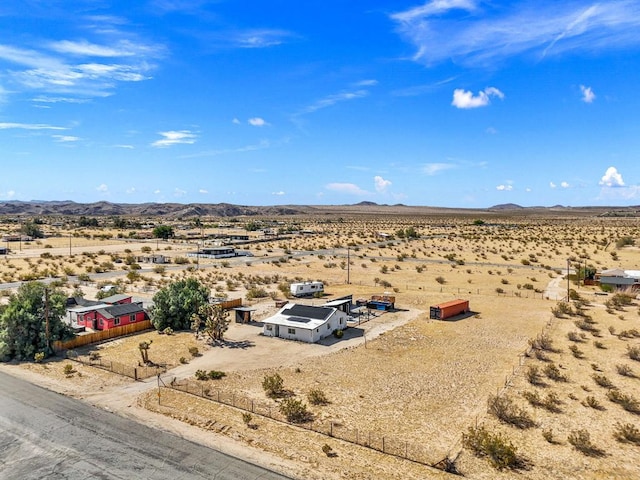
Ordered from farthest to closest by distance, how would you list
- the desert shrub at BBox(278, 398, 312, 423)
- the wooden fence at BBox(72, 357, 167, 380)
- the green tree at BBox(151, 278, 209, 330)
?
the green tree at BBox(151, 278, 209, 330) < the wooden fence at BBox(72, 357, 167, 380) < the desert shrub at BBox(278, 398, 312, 423)

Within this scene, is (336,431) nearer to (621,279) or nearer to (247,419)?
(247,419)

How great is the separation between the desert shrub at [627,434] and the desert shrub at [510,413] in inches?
139

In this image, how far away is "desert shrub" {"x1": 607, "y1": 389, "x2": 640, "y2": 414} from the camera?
24.4 metres

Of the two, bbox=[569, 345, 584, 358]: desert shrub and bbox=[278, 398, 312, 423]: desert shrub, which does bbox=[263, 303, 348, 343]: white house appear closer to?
bbox=[278, 398, 312, 423]: desert shrub

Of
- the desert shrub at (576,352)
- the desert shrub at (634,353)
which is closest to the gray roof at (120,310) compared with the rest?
the desert shrub at (576,352)

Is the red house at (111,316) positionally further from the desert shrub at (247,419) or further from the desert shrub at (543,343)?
the desert shrub at (543,343)

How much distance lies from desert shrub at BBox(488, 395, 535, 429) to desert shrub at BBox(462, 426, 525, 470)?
6.56ft

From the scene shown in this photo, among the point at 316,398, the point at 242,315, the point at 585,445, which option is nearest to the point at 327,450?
the point at 316,398

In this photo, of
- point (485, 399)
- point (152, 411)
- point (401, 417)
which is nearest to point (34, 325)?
point (152, 411)

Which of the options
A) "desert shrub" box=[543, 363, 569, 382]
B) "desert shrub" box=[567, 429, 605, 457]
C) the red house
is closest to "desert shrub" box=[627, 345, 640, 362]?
"desert shrub" box=[543, 363, 569, 382]

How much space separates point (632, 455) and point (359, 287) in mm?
42398

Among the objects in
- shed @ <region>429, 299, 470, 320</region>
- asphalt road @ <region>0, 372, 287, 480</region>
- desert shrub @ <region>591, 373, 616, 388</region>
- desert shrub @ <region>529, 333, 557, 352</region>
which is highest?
shed @ <region>429, 299, 470, 320</region>

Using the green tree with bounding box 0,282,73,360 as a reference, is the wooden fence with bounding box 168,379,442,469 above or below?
below

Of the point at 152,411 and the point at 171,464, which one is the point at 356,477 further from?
the point at 152,411
